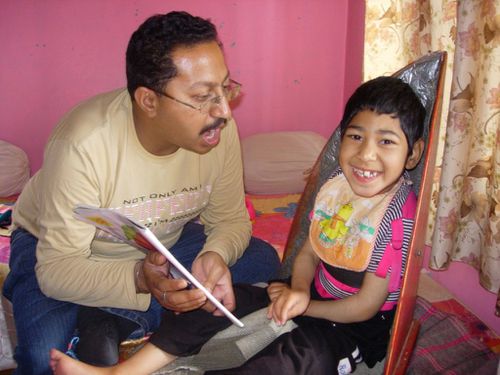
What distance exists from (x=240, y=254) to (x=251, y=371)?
1.64 feet

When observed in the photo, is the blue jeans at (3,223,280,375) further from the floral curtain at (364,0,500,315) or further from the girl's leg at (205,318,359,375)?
the floral curtain at (364,0,500,315)

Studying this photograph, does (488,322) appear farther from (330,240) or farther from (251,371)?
(251,371)

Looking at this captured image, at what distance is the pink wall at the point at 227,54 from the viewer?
9.37 ft

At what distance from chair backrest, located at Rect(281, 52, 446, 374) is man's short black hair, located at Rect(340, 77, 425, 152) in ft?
0.12

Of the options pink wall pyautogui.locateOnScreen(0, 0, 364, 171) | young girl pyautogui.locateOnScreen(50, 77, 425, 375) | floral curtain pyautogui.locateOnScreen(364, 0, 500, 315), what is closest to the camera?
young girl pyautogui.locateOnScreen(50, 77, 425, 375)

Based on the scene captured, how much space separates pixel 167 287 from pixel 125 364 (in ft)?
0.82

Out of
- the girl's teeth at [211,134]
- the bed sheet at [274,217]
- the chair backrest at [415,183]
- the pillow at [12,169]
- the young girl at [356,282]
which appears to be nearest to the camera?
the chair backrest at [415,183]

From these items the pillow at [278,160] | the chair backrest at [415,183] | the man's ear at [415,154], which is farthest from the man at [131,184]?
the pillow at [278,160]

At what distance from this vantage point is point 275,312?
4.32 ft

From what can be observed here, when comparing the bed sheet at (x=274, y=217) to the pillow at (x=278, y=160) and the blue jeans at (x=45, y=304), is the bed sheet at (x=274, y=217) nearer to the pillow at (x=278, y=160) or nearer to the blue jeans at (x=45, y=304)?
the pillow at (x=278, y=160)

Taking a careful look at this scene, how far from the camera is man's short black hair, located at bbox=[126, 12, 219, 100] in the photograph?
125 cm

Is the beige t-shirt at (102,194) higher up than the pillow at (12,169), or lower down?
higher up

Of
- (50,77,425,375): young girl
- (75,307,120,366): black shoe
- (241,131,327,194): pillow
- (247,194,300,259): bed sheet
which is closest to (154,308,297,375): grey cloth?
(50,77,425,375): young girl

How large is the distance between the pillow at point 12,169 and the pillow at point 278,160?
1.28 meters
